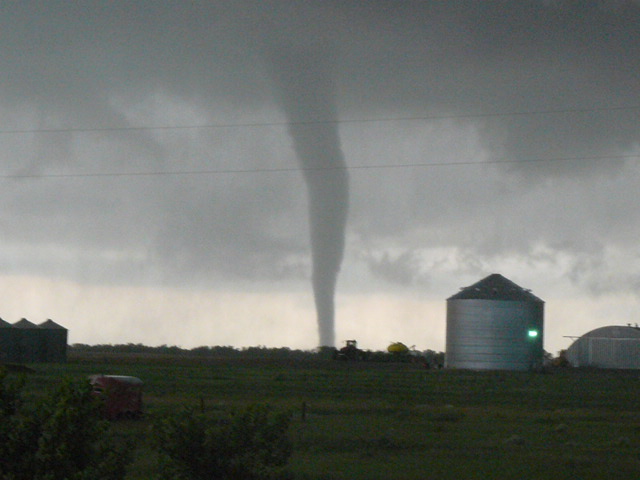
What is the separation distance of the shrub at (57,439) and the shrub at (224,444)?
7.98 ft

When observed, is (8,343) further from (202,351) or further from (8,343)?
(202,351)

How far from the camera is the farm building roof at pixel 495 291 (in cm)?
9000

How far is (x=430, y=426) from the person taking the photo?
3139cm

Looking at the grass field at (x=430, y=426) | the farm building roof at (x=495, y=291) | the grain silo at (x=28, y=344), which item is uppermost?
the farm building roof at (x=495, y=291)

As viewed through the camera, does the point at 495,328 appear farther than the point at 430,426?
Yes

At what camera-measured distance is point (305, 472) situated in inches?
820

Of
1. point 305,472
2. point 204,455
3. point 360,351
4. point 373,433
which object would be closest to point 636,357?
point 360,351

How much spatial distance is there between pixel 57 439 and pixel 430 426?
22613mm

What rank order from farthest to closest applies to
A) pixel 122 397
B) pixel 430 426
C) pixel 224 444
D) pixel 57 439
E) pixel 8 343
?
pixel 8 343 < pixel 122 397 < pixel 430 426 < pixel 224 444 < pixel 57 439

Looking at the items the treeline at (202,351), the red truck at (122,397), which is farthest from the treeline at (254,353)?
the red truck at (122,397)

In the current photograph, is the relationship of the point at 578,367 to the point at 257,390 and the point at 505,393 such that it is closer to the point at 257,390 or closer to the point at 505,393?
the point at 505,393

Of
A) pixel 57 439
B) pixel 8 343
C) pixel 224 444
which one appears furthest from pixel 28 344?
pixel 57 439

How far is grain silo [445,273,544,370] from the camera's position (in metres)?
87.8

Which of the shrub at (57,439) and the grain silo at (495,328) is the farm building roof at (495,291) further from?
the shrub at (57,439)
